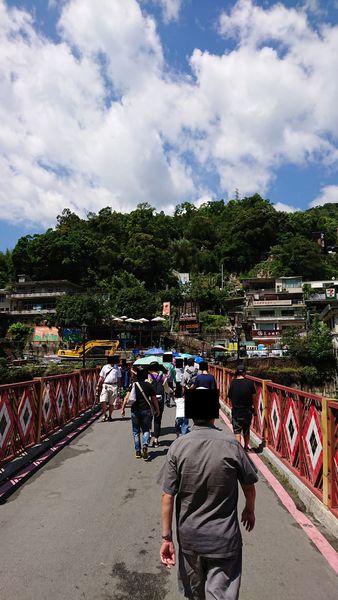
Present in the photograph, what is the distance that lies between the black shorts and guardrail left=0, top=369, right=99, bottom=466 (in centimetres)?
378

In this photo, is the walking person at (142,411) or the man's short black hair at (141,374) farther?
the man's short black hair at (141,374)

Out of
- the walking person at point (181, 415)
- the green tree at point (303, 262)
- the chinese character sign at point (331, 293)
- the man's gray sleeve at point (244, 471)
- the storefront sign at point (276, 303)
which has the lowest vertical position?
the walking person at point (181, 415)

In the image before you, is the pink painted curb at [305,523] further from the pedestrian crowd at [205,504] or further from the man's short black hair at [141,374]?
the man's short black hair at [141,374]

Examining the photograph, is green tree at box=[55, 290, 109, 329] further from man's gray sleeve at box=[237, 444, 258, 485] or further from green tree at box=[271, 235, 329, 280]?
man's gray sleeve at box=[237, 444, 258, 485]

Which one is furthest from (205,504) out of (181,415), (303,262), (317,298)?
(303,262)

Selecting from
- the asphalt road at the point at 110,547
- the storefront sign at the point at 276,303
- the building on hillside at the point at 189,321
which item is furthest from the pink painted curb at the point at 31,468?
the storefront sign at the point at 276,303

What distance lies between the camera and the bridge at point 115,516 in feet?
11.8

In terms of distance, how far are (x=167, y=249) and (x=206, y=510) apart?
8513 centimetres

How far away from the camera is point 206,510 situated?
8.63 ft

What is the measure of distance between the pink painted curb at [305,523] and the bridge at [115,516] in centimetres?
1

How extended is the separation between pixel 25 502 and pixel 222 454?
4021 mm

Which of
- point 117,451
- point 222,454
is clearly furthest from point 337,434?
point 117,451

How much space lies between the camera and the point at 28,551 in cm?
419

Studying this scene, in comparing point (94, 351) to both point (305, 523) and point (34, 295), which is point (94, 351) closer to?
point (34, 295)
